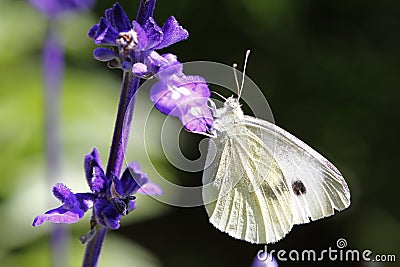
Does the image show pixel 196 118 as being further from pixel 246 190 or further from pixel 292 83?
pixel 292 83

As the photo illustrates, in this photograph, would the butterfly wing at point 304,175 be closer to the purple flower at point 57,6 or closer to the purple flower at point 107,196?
the purple flower at point 107,196

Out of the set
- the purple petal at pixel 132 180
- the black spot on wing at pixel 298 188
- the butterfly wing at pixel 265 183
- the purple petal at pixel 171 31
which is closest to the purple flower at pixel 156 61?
the purple petal at pixel 171 31

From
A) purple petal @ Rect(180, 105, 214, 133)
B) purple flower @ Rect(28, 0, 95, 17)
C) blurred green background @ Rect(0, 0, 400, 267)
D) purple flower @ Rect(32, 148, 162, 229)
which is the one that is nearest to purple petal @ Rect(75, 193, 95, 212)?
purple flower @ Rect(32, 148, 162, 229)

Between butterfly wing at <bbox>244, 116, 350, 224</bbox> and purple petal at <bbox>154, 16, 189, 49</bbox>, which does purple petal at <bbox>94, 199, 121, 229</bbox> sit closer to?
purple petal at <bbox>154, 16, 189, 49</bbox>

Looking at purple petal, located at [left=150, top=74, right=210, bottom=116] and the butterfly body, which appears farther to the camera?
the butterfly body

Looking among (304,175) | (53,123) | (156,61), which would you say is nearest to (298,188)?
(304,175)
